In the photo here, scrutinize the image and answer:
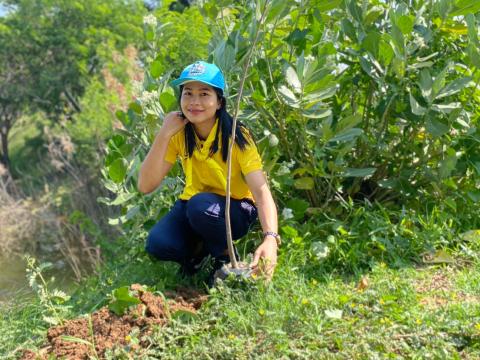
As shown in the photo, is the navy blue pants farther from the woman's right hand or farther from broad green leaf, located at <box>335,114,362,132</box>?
broad green leaf, located at <box>335,114,362,132</box>

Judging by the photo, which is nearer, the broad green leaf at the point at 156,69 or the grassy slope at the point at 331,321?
the grassy slope at the point at 331,321

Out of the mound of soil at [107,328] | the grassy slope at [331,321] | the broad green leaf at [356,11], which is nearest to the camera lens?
the grassy slope at [331,321]

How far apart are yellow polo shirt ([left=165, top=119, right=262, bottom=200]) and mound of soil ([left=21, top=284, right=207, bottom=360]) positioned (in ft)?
1.79

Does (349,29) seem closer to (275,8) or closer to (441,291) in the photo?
(275,8)

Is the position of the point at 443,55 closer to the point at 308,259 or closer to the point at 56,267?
the point at 308,259

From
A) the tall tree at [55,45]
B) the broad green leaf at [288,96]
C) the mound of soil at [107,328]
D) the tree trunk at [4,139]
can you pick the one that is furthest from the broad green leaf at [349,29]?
the tree trunk at [4,139]

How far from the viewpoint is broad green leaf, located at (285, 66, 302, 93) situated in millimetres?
2850

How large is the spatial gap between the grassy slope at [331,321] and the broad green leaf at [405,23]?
1.13 m

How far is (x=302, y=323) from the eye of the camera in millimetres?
2252

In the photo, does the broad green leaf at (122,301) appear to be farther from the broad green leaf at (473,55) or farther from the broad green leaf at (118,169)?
the broad green leaf at (473,55)

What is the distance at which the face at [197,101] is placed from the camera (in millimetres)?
2590

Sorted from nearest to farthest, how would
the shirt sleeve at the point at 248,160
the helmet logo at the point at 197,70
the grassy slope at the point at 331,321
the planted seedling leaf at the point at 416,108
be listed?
the grassy slope at the point at 331,321 < the helmet logo at the point at 197,70 < the shirt sleeve at the point at 248,160 < the planted seedling leaf at the point at 416,108

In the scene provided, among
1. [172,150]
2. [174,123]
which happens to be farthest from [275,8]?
[172,150]

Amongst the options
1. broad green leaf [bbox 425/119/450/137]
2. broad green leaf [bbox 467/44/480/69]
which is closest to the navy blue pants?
broad green leaf [bbox 425/119/450/137]
